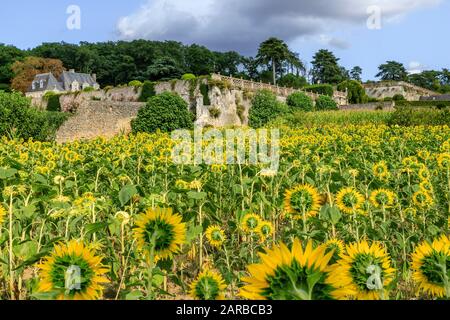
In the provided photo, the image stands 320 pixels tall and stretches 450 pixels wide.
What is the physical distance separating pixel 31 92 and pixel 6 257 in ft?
179

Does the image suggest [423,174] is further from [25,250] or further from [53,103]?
[53,103]

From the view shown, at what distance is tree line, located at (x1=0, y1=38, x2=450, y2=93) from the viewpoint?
185 feet

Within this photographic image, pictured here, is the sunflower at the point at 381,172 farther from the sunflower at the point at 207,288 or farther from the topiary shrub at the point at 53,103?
the topiary shrub at the point at 53,103

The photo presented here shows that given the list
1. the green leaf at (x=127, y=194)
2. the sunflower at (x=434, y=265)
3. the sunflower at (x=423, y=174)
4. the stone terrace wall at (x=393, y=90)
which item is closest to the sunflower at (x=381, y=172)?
the sunflower at (x=423, y=174)

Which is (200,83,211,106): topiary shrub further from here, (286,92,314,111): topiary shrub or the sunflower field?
the sunflower field

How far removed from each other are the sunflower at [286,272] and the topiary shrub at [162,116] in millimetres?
22417

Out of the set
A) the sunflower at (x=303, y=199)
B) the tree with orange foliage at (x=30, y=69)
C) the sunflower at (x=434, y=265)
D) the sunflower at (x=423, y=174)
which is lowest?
the sunflower at (x=434, y=265)

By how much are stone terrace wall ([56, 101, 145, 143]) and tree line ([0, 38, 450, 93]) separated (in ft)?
90.7

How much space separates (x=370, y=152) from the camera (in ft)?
23.3

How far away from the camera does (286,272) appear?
38.0 inches

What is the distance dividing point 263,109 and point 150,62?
3536 cm

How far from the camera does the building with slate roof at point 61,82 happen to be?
51.6 metres

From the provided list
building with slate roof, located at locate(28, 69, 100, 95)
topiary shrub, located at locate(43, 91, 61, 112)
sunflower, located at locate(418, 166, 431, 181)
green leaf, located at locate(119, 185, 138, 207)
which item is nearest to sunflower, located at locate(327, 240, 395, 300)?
green leaf, located at locate(119, 185, 138, 207)
